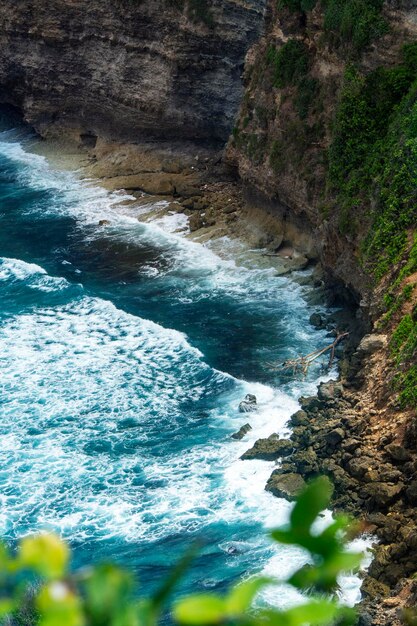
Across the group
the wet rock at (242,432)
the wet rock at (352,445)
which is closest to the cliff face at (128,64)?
the wet rock at (242,432)

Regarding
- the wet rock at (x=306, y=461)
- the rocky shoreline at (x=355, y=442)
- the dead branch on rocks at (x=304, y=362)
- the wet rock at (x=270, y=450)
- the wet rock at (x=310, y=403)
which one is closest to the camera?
the rocky shoreline at (x=355, y=442)

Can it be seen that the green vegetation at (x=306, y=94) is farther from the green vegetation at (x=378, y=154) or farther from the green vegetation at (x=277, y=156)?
the green vegetation at (x=378, y=154)

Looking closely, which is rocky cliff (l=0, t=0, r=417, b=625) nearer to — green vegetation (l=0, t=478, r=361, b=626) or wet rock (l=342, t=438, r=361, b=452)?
wet rock (l=342, t=438, r=361, b=452)

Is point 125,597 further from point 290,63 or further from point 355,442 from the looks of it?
point 290,63

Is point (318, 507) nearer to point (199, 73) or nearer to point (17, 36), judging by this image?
point (199, 73)

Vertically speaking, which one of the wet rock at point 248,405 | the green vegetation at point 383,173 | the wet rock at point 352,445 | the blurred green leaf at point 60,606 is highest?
the blurred green leaf at point 60,606

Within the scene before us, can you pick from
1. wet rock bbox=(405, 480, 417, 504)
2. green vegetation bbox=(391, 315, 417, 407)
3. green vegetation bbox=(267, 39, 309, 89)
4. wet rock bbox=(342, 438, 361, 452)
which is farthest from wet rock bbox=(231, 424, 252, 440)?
green vegetation bbox=(267, 39, 309, 89)

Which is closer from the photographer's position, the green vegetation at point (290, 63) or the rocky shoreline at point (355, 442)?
the rocky shoreline at point (355, 442)
